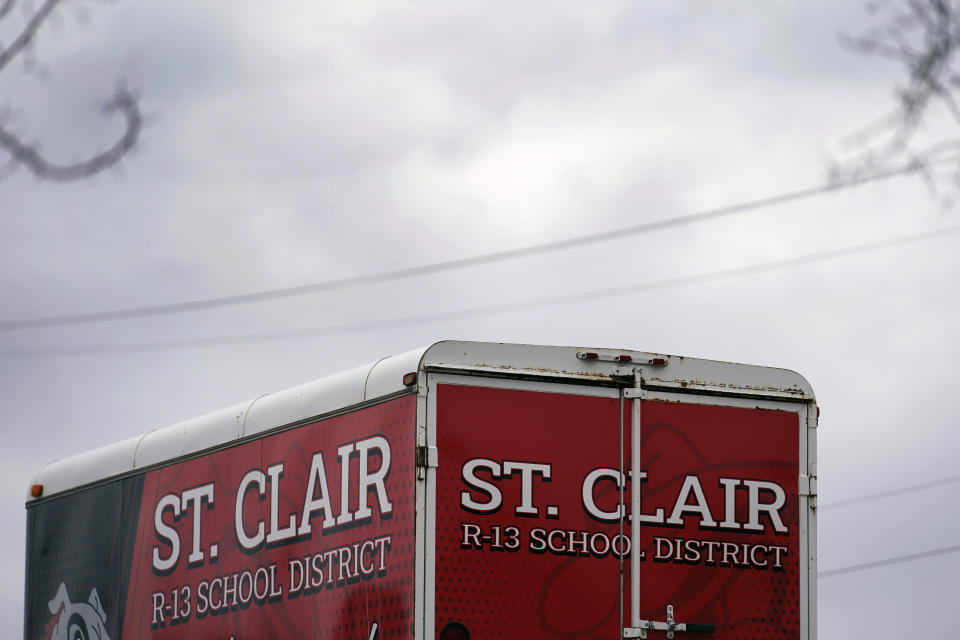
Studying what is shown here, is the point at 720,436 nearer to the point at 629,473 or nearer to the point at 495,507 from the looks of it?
the point at 629,473

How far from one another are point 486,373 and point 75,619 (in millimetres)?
4391

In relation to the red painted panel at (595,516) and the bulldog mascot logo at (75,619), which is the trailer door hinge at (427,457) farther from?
Result: the bulldog mascot logo at (75,619)

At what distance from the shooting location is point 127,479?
11039mm

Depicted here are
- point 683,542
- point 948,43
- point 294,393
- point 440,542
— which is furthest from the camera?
point 294,393

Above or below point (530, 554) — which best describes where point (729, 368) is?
above

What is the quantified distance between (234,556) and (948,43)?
19.7 ft

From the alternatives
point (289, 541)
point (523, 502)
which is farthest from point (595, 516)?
point (289, 541)

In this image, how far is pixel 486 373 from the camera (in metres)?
8.63

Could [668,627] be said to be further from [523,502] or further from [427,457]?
[427,457]

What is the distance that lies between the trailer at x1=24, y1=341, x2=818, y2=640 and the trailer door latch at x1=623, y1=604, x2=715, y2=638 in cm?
1

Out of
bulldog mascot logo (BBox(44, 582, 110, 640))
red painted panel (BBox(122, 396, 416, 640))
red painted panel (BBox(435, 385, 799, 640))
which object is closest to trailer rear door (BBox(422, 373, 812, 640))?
red painted panel (BBox(435, 385, 799, 640))

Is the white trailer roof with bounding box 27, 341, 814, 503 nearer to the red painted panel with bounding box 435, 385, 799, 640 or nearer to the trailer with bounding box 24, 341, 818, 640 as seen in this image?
the trailer with bounding box 24, 341, 818, 640

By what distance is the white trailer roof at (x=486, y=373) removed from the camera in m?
8.62

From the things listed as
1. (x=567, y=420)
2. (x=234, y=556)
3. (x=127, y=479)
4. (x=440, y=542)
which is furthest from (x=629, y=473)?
(x=127, y=479)
